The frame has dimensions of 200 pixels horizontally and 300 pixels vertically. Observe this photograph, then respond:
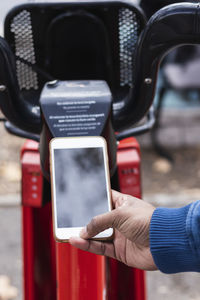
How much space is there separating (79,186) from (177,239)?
24cm

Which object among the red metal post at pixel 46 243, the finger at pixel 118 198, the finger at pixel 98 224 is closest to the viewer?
the finger at pixel 98 224

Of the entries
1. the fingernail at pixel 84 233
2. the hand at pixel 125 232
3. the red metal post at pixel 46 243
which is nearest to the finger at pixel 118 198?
the hand at pixel 125 232

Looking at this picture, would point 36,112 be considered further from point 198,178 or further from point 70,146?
point 198,178

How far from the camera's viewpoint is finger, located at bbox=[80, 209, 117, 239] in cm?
99

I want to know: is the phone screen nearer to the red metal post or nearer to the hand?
the hand

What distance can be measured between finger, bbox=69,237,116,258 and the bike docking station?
0.13 metres

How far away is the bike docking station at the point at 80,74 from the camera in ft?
3.50

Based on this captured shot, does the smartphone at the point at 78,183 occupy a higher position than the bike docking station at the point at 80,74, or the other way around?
the bike docking station at the point at 80,74

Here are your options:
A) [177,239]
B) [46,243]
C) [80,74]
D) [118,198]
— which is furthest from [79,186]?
[46,243]

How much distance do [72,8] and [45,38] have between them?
11 cm

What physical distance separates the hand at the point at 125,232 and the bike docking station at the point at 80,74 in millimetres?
115

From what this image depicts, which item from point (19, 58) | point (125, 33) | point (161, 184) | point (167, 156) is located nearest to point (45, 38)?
point (19, 58)

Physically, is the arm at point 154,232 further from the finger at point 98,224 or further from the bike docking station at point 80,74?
the bike docking station at point 80,74

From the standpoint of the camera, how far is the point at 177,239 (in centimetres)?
104
